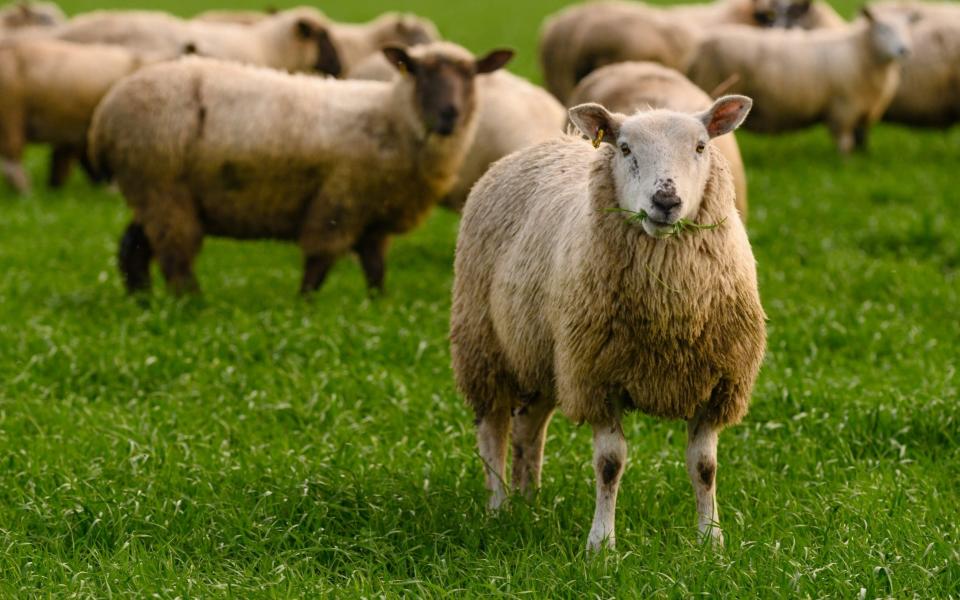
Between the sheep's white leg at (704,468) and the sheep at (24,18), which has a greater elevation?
the sheep's white leg at (704,468)

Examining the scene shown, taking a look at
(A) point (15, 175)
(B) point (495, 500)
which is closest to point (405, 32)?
(A) point (15, 175)

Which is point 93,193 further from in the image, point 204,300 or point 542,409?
point 542,409

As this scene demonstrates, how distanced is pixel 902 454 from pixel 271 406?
9.39 feet

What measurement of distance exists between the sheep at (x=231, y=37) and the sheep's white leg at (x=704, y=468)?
8.60 m

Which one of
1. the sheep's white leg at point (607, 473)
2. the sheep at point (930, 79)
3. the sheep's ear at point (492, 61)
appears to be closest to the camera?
the sheep's white leg at point (607, 473)

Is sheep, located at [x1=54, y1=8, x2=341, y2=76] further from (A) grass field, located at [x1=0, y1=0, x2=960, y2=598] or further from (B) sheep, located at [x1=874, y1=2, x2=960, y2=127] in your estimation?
(B) sheep, located at [x1=874, y1=2, x2=960, y2=127]

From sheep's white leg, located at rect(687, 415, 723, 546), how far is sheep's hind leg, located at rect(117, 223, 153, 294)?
5.09 meters

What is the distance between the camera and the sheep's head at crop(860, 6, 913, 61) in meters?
14.1

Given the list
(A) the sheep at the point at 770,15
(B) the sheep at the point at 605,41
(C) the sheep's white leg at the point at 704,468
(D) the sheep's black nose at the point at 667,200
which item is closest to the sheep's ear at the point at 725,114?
(D) the sheep's black nose at the point at 667,200

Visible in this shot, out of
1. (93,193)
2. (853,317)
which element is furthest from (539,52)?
(853,317)

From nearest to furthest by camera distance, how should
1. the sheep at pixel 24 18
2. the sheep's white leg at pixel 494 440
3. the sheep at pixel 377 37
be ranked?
the sheep's white leg at pixel 494 440, the sheep at pixel 377 37, the sheep at pixel 24 18

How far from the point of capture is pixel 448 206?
421 inches

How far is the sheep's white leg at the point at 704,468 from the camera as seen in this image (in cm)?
496

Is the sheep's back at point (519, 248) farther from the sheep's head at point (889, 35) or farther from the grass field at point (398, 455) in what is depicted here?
the sheep's head at point (889, 35)
